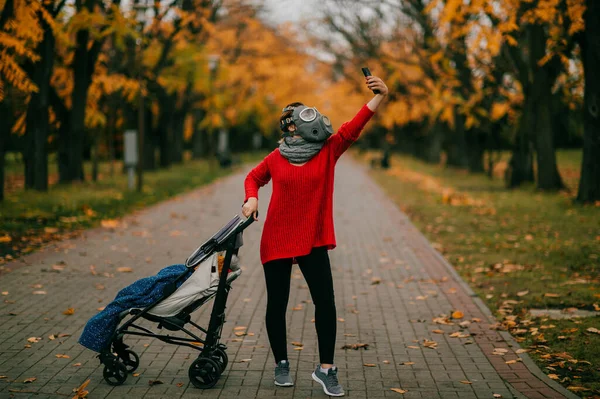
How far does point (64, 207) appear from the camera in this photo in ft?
56.5

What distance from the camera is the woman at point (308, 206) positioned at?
16.6ft

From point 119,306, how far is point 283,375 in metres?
1.14

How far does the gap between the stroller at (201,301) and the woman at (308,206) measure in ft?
0.71

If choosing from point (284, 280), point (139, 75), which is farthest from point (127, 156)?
point (284, 280)

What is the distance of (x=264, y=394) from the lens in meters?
5.25

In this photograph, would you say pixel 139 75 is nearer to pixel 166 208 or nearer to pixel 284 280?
pixel 166 208

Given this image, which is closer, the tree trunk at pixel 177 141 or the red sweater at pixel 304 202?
the red sweater at pixel 304 202

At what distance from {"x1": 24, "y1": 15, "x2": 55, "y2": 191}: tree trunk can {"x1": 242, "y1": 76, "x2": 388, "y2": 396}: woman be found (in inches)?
570

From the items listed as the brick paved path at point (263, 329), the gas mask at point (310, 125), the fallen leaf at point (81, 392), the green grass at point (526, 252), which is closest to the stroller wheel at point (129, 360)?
the brick paved path at point (263, 329)

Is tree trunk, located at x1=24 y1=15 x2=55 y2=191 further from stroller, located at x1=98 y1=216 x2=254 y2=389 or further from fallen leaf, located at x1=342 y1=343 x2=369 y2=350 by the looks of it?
stroller, located at x1=98 y1=216 x2=254 y2=389

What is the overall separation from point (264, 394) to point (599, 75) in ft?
47.3

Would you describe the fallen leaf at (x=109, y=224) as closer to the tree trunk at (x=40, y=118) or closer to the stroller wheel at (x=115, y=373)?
the tree trunk at (x=40, y=118)

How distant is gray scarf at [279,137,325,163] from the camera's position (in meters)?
5.08

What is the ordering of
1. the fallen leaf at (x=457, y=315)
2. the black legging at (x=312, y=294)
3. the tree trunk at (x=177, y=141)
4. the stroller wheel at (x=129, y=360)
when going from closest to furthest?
the black legging at (x=312, y=294) → the stroller wheel at (x=129, y=360) → the fallen leaf at (x=457, y=315) → the tree trunk at (x=177, y=141)
